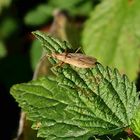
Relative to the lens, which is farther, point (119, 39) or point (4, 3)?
point (4, 3)

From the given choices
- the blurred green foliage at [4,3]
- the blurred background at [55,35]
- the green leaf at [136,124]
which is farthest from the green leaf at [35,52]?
the green leaf at [136,124]

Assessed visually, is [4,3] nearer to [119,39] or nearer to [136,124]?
[119,39]

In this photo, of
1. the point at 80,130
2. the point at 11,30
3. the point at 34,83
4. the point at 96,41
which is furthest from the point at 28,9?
the point at 80,130

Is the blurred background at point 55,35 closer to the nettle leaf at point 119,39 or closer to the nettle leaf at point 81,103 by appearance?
the nettle leaf at point 119,39

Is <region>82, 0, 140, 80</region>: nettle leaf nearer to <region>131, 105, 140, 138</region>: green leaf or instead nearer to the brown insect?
the brown insect

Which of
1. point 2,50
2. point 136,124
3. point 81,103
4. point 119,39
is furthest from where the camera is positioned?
point 2,50

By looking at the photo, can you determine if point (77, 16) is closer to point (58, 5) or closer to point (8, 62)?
point (58, 5)

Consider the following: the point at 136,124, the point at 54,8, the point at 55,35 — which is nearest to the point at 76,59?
the point at 136,124
